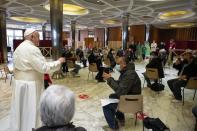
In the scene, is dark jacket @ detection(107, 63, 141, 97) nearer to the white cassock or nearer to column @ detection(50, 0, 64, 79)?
the white cassock

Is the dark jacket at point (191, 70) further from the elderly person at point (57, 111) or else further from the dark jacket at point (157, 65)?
the elderly person at point (57, 111)

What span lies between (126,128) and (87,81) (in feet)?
12.7

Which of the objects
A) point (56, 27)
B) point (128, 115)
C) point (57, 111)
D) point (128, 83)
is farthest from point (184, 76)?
point (56, 27)

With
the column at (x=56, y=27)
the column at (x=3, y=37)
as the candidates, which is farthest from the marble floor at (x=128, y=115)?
the column at (x=3, y=37)

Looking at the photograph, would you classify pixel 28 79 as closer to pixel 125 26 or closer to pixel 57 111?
pixel 57 111

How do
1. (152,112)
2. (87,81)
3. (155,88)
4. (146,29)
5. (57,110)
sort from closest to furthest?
(57,110) < (152,112) < (155,88) < (87,81) < (146,29)

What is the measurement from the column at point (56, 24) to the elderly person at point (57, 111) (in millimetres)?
6875

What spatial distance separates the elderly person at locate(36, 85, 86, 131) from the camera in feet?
3.61

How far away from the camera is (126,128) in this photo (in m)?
3.33

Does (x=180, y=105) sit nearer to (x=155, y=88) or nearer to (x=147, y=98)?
(x=147, y=98)

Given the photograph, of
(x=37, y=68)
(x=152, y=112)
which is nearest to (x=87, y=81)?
(x=152, y=112)

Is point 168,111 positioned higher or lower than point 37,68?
lower

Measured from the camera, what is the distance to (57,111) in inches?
43.2

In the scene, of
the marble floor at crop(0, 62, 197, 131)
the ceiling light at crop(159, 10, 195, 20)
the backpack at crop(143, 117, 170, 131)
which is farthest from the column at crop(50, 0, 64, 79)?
the ceiling light at crop(159, 10, 195, 20)
